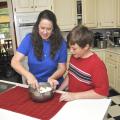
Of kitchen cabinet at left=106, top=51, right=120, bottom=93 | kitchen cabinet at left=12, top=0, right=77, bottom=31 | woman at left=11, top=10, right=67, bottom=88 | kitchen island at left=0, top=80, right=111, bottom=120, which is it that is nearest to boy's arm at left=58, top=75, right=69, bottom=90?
woman at left=11, top=10, right=67, bottom=88

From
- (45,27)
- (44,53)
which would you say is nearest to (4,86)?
(44,53)

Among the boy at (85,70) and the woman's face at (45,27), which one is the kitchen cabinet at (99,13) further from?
the boy at (85,70)

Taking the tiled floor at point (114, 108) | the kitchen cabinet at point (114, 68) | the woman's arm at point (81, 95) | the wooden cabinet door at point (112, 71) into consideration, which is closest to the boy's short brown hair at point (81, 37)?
the woman's arm at point (81, 95)

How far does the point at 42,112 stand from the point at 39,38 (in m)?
0.74

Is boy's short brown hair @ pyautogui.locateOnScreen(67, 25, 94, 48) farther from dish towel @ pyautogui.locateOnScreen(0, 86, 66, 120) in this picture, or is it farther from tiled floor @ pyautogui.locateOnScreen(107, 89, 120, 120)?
tiled floor @ pyautogui.locateOnScreen(107, 89, 120, 120)

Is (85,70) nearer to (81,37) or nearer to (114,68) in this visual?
(81,37)

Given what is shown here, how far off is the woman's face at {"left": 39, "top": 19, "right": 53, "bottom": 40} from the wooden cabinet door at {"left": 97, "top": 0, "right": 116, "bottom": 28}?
2.29m

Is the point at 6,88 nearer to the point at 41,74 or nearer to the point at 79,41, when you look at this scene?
the point at 41,74

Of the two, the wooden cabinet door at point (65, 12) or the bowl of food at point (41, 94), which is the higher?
the wooden cabinet door at point (65, 12)

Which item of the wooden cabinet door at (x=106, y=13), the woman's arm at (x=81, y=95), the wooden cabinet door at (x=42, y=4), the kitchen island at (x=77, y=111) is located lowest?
the kitchen island at (x=77, y=111)

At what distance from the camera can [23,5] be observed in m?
3.55

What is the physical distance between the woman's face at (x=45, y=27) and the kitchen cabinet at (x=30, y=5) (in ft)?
6.20

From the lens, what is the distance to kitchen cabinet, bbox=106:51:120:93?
3.51m

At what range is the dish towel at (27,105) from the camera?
53.4 inches
